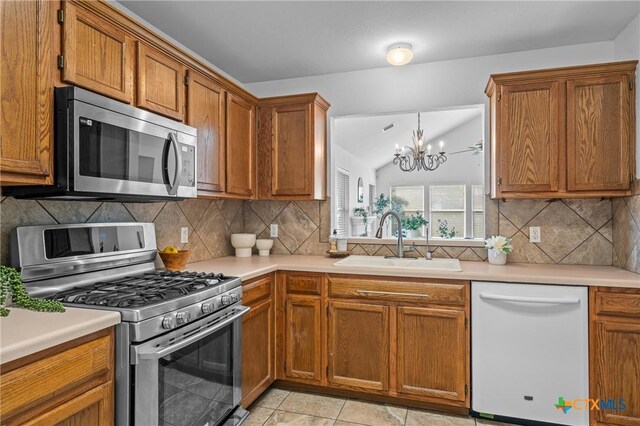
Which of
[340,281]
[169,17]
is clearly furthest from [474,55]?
[169,17]

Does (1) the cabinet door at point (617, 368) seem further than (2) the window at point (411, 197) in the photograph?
No

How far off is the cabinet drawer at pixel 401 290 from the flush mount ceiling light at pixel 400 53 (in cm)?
160

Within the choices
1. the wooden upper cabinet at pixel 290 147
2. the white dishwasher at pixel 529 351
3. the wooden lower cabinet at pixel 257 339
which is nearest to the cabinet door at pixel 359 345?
the wooden lower cabinet at pixel 257 339

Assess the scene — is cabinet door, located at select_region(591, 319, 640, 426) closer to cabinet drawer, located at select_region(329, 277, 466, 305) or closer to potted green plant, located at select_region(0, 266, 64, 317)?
cabinet drawer, located at select_region(329, 277, 466, 305)

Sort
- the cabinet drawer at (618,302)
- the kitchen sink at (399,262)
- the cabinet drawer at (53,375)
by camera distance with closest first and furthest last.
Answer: the cabinet drawer at (53,375)
the cabinet drawer at (618,302)
the kitchen sink at (399,262)

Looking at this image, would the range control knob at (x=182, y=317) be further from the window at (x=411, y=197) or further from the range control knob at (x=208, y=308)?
the window at (x=411, y=197)

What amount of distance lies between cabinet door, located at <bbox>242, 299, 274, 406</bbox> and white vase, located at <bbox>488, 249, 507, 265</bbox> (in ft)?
5.21

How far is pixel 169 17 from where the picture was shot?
7.66ft

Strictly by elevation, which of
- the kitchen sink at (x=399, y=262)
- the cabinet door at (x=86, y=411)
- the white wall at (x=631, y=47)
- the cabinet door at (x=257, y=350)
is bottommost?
the cabinet door at (x=257, y=350)

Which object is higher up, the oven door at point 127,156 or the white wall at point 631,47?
the white wall at point 631,47

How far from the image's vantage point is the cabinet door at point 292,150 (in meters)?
3.01

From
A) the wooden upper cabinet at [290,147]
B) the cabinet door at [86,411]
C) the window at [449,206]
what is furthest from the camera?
the window at [449,206]

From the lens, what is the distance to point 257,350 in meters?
2.46

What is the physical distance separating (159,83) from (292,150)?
1208 mm
